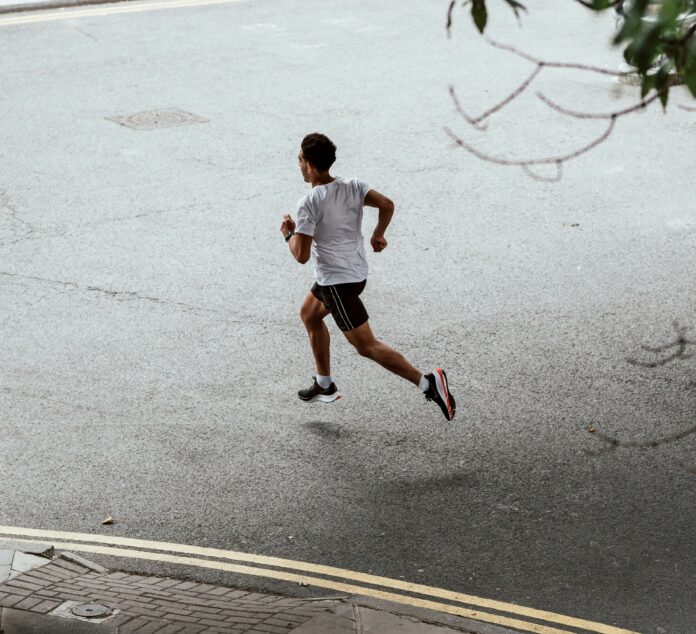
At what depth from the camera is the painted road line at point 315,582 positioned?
19.7 feet

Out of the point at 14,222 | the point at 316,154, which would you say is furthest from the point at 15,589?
the point at 14,222

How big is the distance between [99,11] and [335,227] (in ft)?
55.2

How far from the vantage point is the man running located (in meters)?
7.59

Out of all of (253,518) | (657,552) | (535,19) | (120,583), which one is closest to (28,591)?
(120,583)

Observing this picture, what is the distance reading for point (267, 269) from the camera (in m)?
11.0

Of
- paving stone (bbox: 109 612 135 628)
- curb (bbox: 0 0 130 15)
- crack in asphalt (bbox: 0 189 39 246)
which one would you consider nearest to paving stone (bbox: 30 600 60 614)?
paving stone (bbox: 109 612 135 628)

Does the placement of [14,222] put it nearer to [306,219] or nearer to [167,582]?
[306,219]

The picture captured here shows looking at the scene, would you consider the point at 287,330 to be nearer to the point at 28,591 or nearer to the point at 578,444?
the point at 578,444

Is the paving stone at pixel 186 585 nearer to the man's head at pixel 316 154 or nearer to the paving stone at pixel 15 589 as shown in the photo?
the paving stone at pixel 15 589

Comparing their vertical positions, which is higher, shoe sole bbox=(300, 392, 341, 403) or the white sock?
the white sock

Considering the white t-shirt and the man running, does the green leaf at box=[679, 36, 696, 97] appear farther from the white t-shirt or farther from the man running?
the white t-shirt

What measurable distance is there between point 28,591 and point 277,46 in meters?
15.1

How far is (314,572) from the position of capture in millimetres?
6523

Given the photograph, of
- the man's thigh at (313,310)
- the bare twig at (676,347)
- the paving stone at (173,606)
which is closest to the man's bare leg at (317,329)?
the man's thigh at (313,310)
